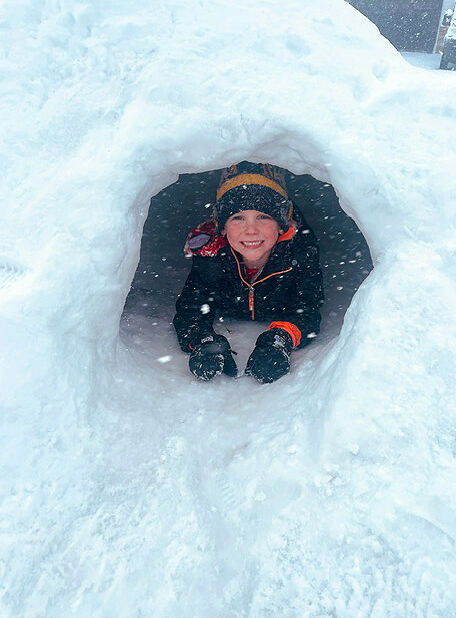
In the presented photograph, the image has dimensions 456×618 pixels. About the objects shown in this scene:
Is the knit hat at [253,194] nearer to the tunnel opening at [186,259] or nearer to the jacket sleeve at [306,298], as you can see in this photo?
the jacket sleeve at [306,298]

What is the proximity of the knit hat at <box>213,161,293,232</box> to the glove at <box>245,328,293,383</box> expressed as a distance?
0.58 metres

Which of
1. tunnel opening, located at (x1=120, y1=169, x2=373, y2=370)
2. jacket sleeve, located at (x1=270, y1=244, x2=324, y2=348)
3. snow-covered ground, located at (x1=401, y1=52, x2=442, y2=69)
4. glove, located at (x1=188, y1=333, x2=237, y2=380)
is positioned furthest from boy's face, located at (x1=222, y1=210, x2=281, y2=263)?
snow-covered ground, located at (x1=401, y1=52, x2=442, y2=69)

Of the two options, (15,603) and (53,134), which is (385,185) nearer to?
(53,134)

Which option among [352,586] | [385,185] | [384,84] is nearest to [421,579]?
[352,586]

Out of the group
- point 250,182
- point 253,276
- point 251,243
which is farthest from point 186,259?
point 250,182

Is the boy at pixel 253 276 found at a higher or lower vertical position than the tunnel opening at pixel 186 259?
higher

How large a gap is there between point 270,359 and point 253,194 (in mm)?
773

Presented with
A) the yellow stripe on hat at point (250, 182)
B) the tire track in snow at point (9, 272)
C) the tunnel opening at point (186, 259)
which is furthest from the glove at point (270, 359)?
the tire track in snow at point (9, 272)

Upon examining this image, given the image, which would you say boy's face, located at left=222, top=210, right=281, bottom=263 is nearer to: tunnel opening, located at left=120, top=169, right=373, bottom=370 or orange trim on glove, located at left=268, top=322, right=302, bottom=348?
orange trim on glove, located at left=268, top=322, right=302, bottom=348

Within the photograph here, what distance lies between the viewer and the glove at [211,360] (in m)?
2.04

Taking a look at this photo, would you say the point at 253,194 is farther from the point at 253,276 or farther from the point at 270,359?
the point at 270,359

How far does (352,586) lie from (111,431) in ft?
2.89

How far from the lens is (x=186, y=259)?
12.3 feet

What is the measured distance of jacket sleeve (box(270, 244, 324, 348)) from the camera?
7.77 ft
